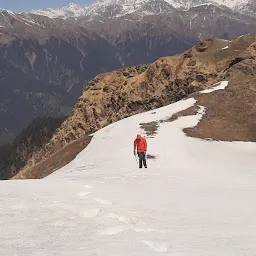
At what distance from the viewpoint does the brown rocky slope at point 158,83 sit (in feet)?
243

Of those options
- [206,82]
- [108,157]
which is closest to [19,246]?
[108,157]

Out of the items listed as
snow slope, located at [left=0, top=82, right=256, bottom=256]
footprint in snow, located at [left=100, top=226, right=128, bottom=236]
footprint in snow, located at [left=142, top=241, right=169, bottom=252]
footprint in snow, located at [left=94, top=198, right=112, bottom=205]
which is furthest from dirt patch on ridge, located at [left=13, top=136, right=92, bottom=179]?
footprint in snow, located at [left=142, top=241, right=169, bottom=252]

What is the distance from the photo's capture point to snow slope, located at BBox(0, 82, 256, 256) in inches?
375

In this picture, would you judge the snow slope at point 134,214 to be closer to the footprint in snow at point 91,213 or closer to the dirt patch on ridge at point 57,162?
the footprint in snow at point 91,213

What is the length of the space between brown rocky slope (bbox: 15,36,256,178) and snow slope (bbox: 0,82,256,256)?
34.4 meters

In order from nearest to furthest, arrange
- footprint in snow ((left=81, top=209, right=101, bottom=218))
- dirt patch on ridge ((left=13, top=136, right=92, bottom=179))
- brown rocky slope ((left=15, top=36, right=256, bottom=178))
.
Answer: footprint in snow ((left=81, top=209, right=101, bottom=218))
dirt patch on ridge ((left=13, top=136, right=92, bottom=179))
brown rocky slope ((left=15, top=36, right=256, bottom=178))

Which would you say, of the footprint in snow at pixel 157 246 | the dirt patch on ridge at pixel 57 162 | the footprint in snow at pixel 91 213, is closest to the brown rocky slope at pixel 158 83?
the dirt patch on ridge at pixel 57 162

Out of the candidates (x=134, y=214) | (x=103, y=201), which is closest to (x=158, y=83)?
(x=103, y=201)

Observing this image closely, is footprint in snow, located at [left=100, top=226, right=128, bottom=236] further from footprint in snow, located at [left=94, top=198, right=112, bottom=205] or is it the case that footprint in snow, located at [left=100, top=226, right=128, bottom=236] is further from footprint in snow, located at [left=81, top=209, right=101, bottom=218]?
footprint in snow, located at [left=94, top=198, right=112, bottom=205]

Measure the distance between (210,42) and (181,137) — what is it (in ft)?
193

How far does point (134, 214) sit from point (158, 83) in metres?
77.5

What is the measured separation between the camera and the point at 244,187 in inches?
816

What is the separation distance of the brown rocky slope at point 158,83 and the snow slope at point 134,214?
34.4m

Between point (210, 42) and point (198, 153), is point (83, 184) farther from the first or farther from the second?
point (210, 42)
